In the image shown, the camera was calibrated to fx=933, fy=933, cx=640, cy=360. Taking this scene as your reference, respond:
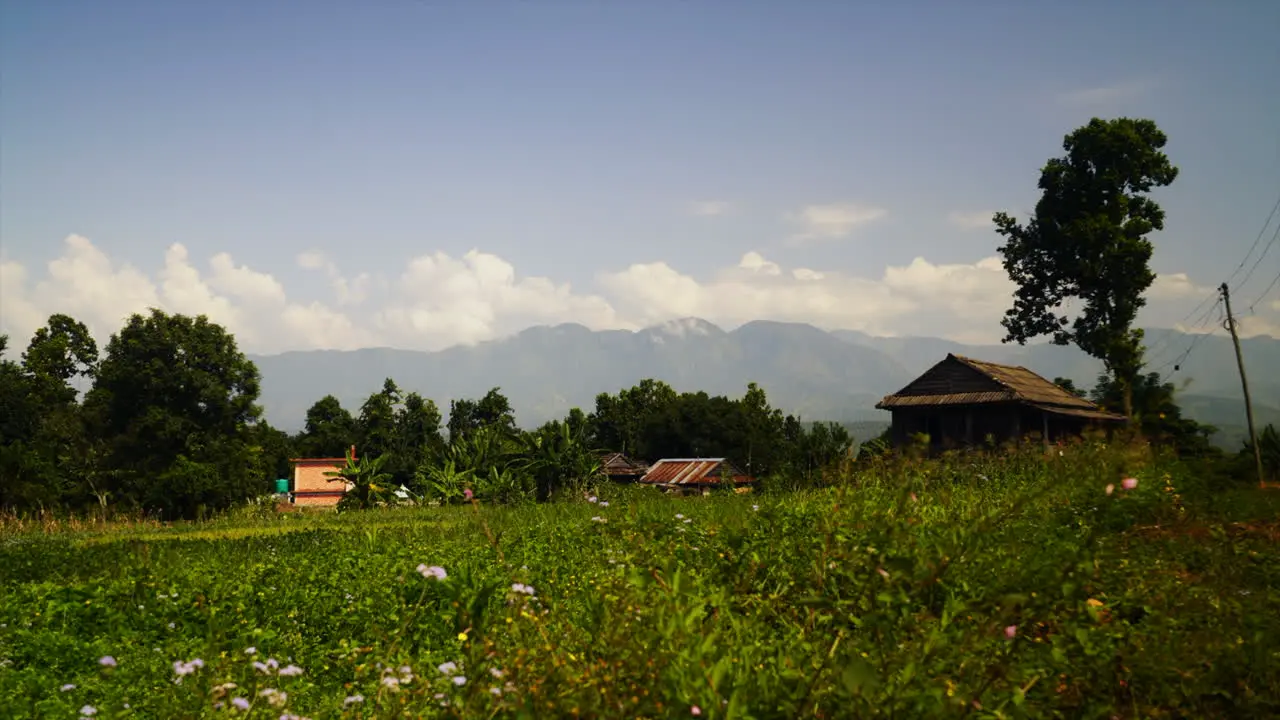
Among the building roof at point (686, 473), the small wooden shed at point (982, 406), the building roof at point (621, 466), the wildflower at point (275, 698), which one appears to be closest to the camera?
the wildflower at point (275, 698)

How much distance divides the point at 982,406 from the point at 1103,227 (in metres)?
8.89

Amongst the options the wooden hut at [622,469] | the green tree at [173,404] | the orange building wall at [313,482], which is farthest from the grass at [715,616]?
the wooden hut at [622,469]

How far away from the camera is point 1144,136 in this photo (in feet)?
120

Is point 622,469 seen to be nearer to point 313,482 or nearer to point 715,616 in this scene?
point 313,482

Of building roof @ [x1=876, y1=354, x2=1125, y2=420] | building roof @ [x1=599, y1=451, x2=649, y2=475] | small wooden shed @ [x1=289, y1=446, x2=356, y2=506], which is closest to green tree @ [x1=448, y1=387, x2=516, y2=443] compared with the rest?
building roof @ [x1=599, y1=451, x2=649, y2=475]

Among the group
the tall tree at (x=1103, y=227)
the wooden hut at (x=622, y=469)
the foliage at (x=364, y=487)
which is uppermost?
the tall tree at (x=1103, y=227)

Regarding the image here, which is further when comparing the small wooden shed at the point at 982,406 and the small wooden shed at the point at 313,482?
the small wooden shed at the point at 313,482

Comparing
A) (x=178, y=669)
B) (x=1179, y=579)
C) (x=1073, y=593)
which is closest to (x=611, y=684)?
(x=1073, y=593)

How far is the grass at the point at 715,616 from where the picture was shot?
3943 millimetres

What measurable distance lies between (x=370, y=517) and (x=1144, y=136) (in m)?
32.5

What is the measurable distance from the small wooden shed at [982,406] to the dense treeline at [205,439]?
3.73m

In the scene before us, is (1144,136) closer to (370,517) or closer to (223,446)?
(370,517)

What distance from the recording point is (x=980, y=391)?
107 feet

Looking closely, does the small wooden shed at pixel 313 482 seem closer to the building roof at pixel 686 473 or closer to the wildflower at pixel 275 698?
the building roof at pixel 686 473
